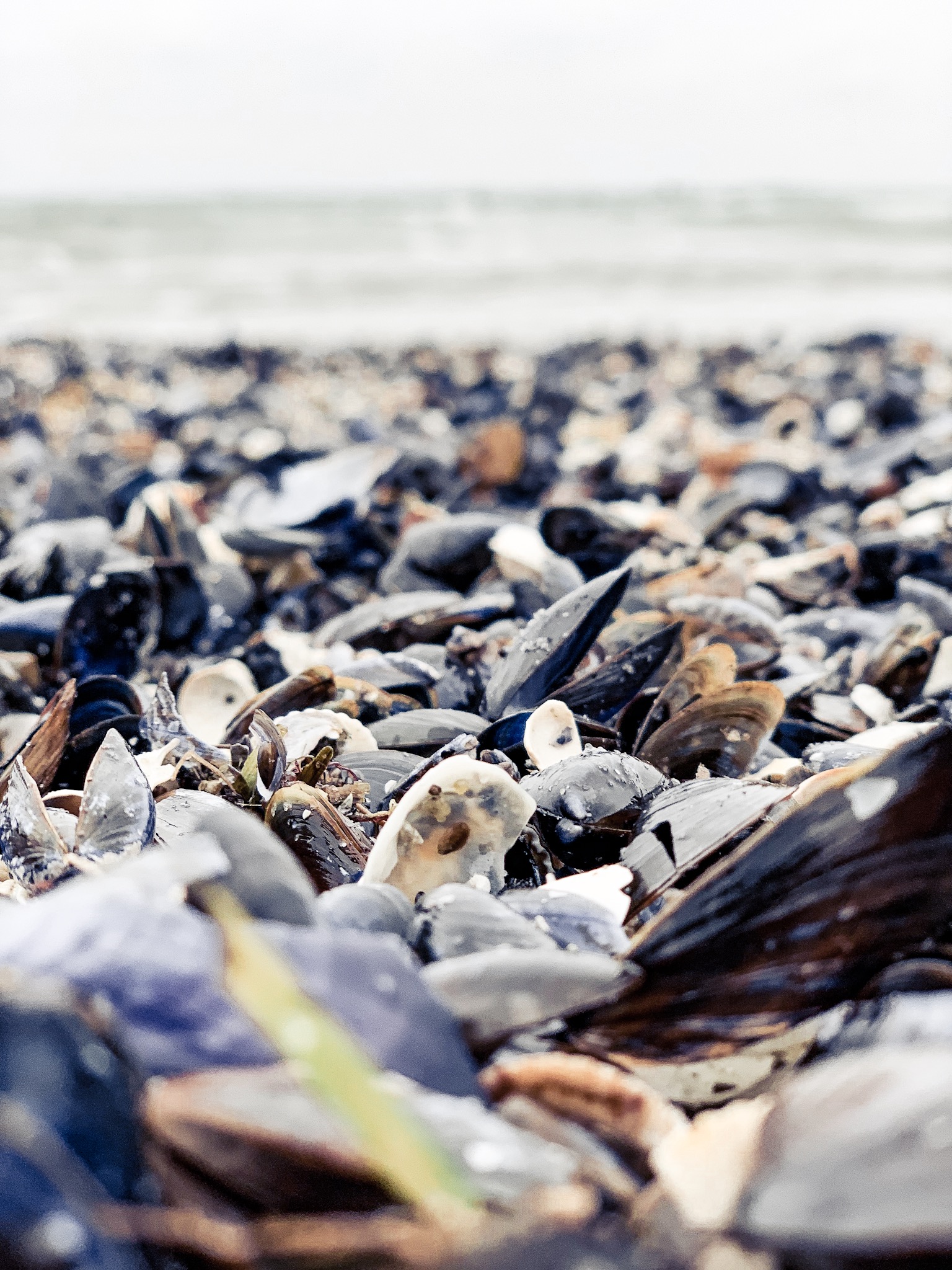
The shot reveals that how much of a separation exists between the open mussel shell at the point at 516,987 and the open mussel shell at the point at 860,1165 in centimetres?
19

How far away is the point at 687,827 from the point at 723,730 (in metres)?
0.36

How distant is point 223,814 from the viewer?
1.00 metres

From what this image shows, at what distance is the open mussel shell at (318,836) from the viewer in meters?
1.21

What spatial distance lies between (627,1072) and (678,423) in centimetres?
458

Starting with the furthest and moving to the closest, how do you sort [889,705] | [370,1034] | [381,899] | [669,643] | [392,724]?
[889,705] → [669,643] → [392,724] → [381,899] → [370,1034]

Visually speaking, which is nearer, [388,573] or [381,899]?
[381,899]

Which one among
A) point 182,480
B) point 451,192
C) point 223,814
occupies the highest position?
point 451,192

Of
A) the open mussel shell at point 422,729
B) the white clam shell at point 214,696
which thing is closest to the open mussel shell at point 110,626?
the white clam shell at point 214,696

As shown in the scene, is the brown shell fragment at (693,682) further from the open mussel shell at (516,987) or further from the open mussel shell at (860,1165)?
the open mussel shell at (860,1165)

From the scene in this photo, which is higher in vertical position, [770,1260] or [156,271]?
[156,271]

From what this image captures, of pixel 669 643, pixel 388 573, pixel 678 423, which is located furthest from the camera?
pixel 678 423

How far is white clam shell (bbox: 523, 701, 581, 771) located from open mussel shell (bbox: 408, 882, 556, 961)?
0.47 meters

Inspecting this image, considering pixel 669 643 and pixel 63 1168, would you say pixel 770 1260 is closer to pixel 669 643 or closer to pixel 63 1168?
pixel 63 1168

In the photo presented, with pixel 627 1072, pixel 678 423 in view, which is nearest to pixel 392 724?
pixel 627 1072
